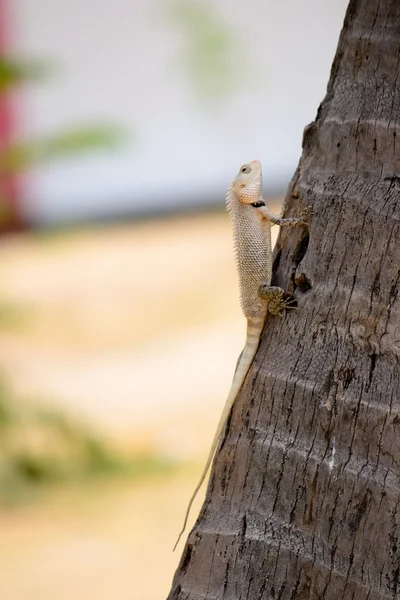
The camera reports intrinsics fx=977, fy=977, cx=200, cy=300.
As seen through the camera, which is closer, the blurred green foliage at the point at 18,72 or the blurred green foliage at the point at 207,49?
the blurred green foliage at the point at 18,72

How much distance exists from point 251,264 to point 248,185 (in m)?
0.52

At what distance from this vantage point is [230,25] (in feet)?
45.5

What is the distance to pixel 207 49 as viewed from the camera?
42.2 ft

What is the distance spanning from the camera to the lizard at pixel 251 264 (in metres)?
3.46

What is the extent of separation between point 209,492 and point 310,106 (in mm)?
12180

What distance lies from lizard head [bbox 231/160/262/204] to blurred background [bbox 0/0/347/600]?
357 cm

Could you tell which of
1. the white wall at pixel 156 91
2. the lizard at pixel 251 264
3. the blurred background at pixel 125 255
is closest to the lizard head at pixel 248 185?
the lizard at pixel 251 264

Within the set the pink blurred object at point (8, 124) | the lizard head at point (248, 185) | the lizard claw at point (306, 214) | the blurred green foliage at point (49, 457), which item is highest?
the lizard claw at point (306, 214)

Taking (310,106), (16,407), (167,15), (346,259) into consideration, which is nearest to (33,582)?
(16,407)

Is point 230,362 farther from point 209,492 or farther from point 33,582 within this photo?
point 209,492

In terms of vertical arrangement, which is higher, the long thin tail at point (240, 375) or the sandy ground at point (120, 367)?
the long thin tail at point (240, 375)

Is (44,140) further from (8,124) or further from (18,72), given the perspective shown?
(8,124)

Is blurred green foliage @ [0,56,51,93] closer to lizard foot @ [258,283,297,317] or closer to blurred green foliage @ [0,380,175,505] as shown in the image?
blurred green foliage @ [0,380,175,505]

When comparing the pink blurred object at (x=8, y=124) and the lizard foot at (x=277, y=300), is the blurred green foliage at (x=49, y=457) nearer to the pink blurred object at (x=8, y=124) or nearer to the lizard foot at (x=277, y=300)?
the lizard foot at (x=277, y=300)
